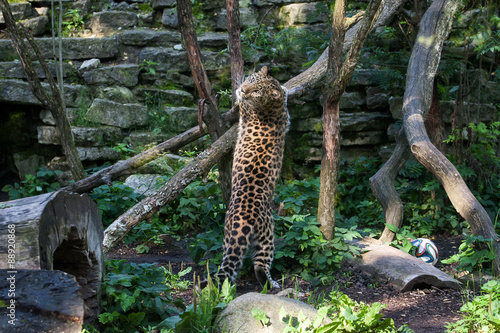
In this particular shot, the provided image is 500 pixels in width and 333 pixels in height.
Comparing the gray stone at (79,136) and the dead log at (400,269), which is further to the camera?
the gray stone at (79,136)

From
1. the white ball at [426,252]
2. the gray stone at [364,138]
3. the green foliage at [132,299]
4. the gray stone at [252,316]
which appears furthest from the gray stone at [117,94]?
the gray stone at [252,316]

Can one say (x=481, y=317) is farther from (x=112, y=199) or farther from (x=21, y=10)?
(x=21, y=10)

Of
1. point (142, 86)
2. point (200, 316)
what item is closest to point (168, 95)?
point (142, 86)

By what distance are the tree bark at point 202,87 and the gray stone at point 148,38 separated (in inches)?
187

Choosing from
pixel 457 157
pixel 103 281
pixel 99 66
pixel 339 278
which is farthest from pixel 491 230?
pixel 99 66

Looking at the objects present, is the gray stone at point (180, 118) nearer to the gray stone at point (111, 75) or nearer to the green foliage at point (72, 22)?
the gray stone at point (111, 75)

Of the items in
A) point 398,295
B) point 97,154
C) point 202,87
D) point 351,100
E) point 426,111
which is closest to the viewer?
point 398,295

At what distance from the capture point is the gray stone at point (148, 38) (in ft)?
34.0

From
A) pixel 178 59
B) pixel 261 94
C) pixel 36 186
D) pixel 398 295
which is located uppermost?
pixel 178 59

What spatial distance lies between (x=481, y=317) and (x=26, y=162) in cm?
866

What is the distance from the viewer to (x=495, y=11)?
804 cm

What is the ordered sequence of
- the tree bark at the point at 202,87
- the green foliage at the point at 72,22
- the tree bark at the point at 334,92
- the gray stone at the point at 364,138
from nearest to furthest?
the tree bark at the point at 334,92, the tree bark at the point at 202,87, the gray stone at the point at 364,138, the green foliage at the point at 72,22

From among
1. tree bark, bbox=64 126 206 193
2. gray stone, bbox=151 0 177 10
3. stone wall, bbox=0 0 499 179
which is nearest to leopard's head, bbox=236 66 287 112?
tree bark, bbox=64 126 206 193

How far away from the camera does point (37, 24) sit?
10297 millimetres
